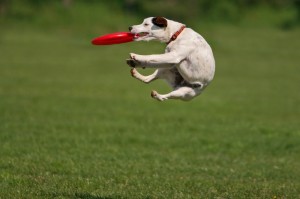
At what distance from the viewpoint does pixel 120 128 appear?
1736cm

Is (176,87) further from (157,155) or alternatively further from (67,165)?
(157,155)

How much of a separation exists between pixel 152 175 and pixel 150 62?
3.38 m

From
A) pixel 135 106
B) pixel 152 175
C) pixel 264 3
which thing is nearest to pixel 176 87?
pixel 152 175

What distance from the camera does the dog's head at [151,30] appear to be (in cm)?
883

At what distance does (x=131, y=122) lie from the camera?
731 inches

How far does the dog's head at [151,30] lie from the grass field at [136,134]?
2.25 metres

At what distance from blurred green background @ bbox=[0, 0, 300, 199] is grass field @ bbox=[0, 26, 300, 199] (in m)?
0.03

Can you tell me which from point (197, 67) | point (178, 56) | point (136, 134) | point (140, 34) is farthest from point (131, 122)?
point (178, 56)

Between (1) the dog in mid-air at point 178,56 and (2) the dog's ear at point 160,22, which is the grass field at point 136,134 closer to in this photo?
(1) the dog in mid-air at point 178,56

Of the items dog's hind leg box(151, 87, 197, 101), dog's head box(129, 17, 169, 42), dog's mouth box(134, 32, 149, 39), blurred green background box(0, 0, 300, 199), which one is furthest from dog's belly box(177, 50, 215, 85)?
blurred green background box(0, 0, 300, 199)

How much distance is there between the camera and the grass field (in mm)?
10391

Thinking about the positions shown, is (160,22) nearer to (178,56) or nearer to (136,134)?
(178,56)

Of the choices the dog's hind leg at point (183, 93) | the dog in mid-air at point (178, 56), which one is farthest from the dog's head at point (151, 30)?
the dog's hind leg at point (183, 93)

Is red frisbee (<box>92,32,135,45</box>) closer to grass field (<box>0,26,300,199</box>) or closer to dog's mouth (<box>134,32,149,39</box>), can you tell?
dog's mouth (<box>134,32,149,39</box>)
